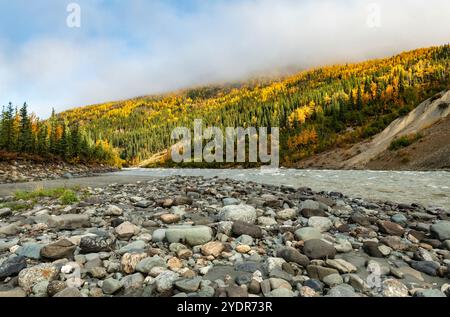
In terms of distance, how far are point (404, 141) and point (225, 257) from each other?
56283mm

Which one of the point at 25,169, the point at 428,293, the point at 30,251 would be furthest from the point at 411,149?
the point at 25,169

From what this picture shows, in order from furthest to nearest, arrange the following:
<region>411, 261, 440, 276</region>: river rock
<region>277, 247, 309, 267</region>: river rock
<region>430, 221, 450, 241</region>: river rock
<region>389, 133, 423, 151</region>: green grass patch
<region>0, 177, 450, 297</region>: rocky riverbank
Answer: <region>389, 133, 423, 151</region>: green grass patch
<region>430, 221, 450, 241</region>: river rock
<region>277, 247, 309, 267</region>: river rock
<region>411, 261, 440, 276</region>: river rock
<region>0, 177, 450, 297</region>: rocky riverbank

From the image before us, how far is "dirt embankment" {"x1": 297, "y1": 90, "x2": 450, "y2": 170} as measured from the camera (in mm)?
41688

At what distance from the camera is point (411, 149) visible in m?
47.1

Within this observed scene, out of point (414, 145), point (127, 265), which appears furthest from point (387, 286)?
point (414, 145)

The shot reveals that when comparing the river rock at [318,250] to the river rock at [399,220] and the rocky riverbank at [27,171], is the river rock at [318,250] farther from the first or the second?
the rocky riverbank at [27,171]

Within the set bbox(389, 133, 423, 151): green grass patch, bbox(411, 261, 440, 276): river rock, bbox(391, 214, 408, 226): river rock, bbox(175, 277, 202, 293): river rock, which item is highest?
bbox(389, 133, 423, 151): green grass patch

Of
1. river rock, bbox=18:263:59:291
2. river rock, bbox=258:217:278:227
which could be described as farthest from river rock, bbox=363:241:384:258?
river rock, bbox=18:263:59:291

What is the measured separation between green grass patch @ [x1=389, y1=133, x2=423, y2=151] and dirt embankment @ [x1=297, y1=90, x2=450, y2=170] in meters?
0.77

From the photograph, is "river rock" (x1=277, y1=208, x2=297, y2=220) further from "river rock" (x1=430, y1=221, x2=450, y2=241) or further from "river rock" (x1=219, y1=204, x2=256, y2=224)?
"river rock" (x1=430, y1=221, x2=450, y2=241)

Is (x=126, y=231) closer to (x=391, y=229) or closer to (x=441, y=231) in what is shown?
(x=391, y=229)

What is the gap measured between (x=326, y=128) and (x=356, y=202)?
341 ft
